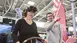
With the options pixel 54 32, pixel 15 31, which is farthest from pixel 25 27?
pixel 54 32

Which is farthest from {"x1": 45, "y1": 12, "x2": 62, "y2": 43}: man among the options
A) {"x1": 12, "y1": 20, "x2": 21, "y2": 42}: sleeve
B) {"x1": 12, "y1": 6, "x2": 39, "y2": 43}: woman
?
{"x1": 12, "y1": 20, "x2": 21, "y2": 42}: sleeve

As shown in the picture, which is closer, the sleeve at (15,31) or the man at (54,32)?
the sleeve at (15,31)

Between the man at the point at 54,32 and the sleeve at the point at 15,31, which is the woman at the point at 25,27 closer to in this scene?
the sleeve at the point at 15,31

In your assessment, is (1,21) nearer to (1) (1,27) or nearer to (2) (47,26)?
(1) (1,27)

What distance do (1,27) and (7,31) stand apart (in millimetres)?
187

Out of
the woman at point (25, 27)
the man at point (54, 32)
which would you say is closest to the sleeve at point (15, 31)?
the woman at point (25, 27)

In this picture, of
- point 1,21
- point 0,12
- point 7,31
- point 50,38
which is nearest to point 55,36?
point 50,38

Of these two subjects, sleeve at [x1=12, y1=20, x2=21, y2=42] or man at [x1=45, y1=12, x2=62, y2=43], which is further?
man at [x1=45, y1=12, x2=62, y2=43]

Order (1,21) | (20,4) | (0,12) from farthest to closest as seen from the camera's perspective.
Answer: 1. (0,12)
2. (20,4)
3. (1,21)

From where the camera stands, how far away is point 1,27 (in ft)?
13.9

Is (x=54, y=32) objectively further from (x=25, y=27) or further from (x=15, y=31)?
(x=15, y=31)

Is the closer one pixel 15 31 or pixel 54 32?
pixel 15 31

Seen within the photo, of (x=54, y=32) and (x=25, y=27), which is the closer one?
(x=25, y=27)

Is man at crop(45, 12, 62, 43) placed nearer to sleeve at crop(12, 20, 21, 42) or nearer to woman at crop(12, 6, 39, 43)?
woman at crop(12, 6, 39, 43)
